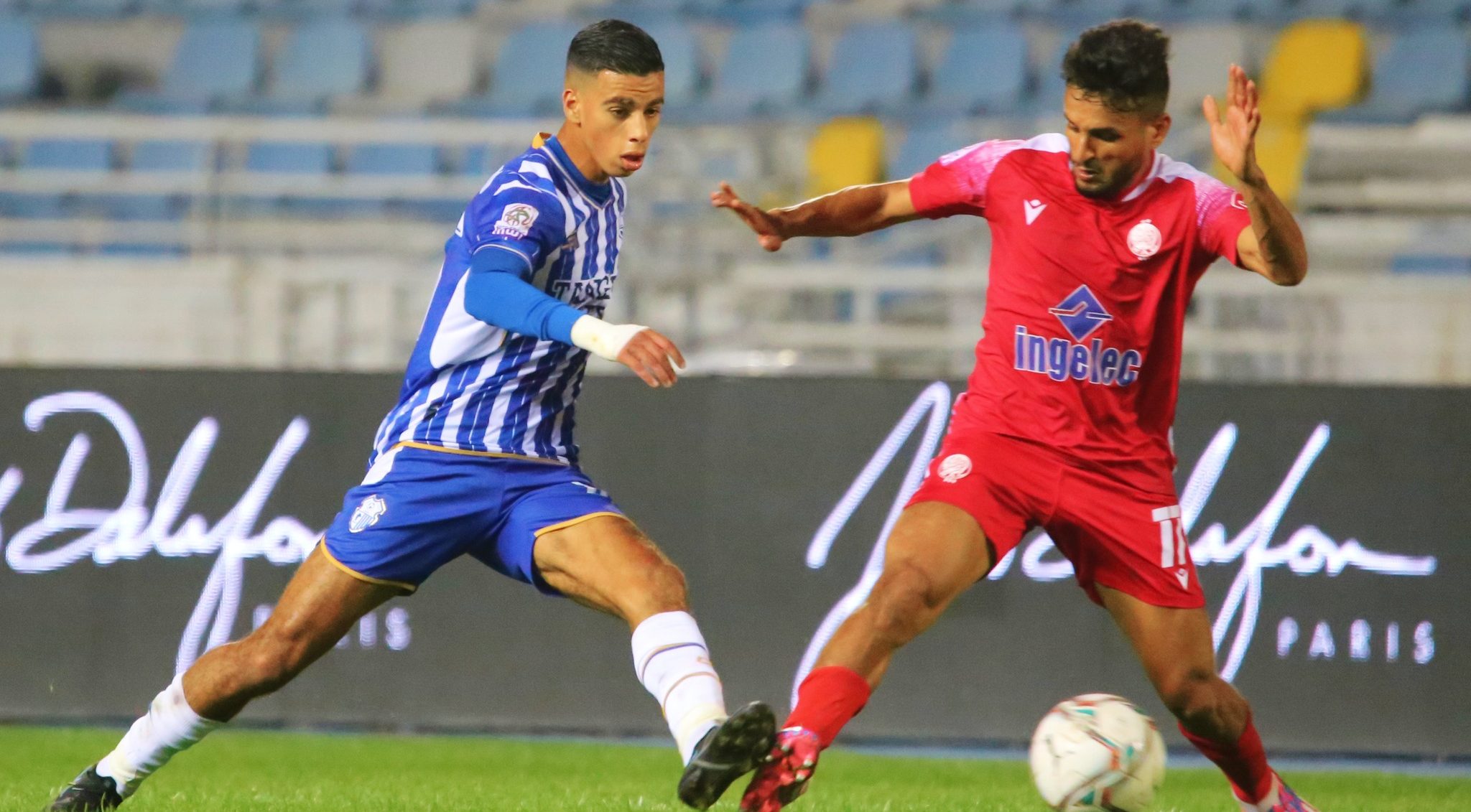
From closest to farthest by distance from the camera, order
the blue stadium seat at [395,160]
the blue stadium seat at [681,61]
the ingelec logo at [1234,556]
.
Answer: the ingelec logo at [1234,556] < the blue stadium seat at [395,160] < the blue stadium seat at [681,61]

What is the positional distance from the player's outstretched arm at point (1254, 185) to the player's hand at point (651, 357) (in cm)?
130

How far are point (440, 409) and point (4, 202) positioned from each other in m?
9.13

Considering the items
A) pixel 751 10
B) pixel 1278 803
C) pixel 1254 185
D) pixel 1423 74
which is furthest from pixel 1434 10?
pixel 1254 185

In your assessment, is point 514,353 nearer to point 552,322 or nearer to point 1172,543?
point 552,322

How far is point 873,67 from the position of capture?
13.3 metres

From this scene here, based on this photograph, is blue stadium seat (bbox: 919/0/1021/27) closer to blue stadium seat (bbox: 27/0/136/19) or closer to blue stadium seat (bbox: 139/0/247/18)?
blue stadium seat (bbox: 139/0/247/18)

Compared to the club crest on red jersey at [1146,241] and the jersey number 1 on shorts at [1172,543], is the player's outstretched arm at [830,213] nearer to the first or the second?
the club crest on red jersey at [1146,241]

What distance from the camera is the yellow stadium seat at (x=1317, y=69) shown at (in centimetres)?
1277

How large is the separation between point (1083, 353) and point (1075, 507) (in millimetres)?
381

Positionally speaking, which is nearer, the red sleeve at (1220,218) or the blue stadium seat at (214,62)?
the red sleeve at (1220,218)

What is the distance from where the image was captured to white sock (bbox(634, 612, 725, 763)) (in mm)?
3910

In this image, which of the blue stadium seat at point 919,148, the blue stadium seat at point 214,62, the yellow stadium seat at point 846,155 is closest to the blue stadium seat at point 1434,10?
the blue stadium seat at point 919,148

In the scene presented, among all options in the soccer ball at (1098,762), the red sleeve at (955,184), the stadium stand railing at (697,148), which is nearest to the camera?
the soccer ball at (1098,762)

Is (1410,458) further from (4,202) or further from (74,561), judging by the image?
(4,202)
